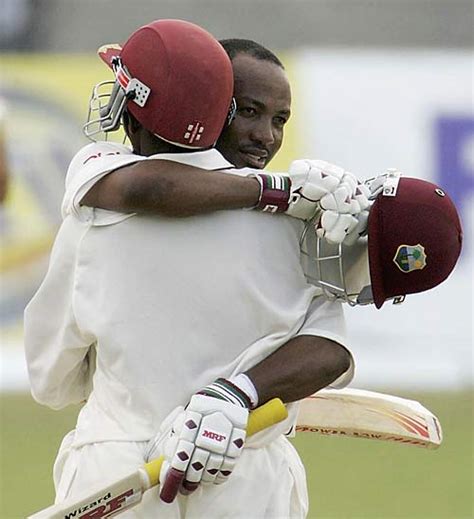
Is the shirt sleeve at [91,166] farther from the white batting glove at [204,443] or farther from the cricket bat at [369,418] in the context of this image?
the cricket bat at [369,418]

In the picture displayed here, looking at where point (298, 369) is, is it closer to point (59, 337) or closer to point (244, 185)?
point (244, 185)

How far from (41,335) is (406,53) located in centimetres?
603

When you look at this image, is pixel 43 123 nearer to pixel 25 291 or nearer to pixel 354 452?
pixel 25 291

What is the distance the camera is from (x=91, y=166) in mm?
2400

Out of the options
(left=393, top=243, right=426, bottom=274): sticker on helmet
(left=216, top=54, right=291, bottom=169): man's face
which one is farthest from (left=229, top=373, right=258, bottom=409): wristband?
(left=216, top=54, right=291, bottom=169): man's face

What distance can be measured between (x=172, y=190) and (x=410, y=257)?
42 centimetres

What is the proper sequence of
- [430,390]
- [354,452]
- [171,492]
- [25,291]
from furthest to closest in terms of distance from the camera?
[25,291] < [430,390] < [354,452] < [171,492]

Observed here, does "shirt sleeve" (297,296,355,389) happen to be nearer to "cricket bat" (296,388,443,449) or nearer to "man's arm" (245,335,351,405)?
"man's arm" (245,335,351,405)

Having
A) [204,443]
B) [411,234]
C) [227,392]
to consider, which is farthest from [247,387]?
[411,234]

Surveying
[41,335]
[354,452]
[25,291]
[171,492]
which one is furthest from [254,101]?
[25,291]

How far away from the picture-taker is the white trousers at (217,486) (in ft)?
7.80

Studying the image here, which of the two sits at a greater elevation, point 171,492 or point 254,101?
point 254,101

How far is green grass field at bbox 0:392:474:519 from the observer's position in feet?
16.5

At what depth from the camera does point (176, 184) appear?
2332 millimetres
